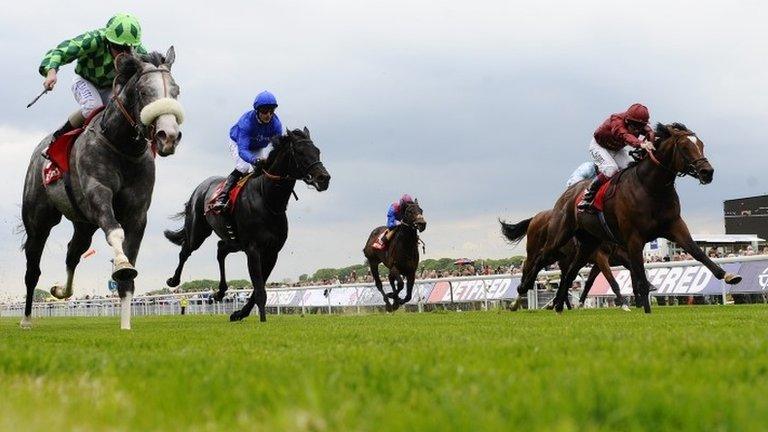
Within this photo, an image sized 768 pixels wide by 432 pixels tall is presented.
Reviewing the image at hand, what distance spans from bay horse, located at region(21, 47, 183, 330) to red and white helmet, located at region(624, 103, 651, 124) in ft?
22.1

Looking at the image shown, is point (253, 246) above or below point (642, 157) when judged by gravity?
below

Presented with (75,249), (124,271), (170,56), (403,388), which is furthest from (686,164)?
(403,388)

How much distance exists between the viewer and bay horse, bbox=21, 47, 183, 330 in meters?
7.52

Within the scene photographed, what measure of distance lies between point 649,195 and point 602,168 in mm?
1835

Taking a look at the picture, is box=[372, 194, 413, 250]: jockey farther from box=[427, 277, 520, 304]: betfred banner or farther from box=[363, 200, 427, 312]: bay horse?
box=[427, 277, 520, 304]: betfred banner

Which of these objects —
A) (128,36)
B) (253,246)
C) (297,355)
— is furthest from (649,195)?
(297,355)

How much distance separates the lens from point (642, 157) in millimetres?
11531

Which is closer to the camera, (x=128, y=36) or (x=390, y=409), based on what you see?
(x=390, y=409)

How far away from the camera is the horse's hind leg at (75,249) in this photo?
32.4 ft

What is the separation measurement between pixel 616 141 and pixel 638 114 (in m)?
0.83

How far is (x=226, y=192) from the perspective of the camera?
11977 millimetres

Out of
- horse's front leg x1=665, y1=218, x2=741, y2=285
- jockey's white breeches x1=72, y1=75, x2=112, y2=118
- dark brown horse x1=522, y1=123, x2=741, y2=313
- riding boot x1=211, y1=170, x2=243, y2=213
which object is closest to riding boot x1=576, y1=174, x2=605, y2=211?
dark brown horse x1=522, y1=123, x2=741, y2=313

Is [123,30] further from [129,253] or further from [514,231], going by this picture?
[514,231]

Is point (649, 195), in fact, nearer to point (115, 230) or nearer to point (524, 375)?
point (115, 230)
